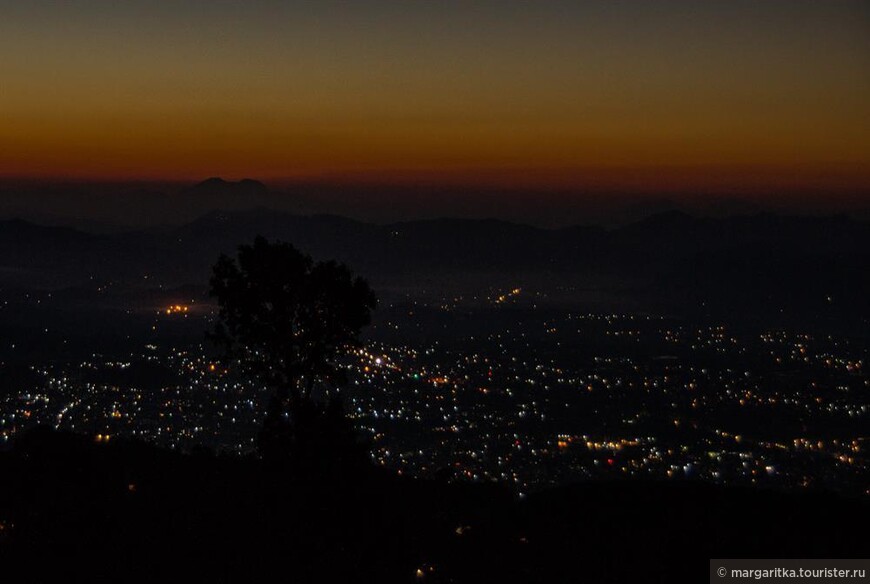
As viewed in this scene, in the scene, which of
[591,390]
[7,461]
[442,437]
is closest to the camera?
[7,461]

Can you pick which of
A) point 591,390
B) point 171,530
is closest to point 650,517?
point 171,530

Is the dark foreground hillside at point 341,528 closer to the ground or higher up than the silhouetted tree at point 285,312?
closer to the ground

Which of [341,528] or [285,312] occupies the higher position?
[285,312]

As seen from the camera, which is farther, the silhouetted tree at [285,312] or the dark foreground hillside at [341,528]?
the silhouetted tree at [285,312]

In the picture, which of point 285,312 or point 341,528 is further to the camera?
point 285,312

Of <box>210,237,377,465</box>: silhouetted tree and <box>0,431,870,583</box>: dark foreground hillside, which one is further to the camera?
<box>210,237,377,465</box>: silhouetted tree

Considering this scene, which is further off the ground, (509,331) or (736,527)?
(736,527)

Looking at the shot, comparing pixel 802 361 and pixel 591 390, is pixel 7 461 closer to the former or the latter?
pixel 591 390

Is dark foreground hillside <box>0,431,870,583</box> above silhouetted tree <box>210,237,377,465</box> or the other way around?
the other way around
